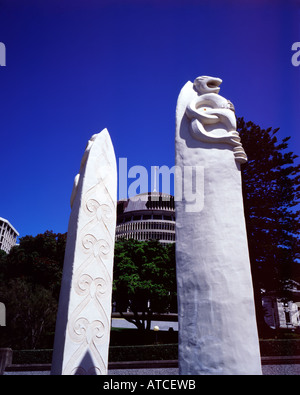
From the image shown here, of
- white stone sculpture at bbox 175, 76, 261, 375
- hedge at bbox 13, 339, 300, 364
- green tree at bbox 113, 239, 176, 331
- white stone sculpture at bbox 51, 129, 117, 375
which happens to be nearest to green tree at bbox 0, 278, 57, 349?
hedge at bbox 13, 339, 300, 364

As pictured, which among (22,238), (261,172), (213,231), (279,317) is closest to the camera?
(213,231)

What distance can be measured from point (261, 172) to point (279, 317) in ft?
92.2

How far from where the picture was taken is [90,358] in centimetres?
509

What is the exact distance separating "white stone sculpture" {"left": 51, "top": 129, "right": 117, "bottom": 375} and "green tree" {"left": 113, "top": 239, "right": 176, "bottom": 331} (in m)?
14.6

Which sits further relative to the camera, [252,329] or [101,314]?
[101,314]

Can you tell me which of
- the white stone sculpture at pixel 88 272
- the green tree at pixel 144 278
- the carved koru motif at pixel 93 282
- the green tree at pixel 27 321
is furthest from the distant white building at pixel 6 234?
the carved koru motif at pixel 93 282

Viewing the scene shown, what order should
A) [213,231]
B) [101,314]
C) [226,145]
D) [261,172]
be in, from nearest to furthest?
[213,231], [226,145], [101,314], [261,172]

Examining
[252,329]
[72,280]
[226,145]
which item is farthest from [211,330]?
[72,280]

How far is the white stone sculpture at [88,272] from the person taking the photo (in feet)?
16.2

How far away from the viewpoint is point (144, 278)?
21000 mm

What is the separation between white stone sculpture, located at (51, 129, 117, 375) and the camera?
4938 millimetres

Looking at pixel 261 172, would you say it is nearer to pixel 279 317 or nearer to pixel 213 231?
pixel 213 231

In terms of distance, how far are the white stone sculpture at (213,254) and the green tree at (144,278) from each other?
55.9 ft
